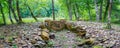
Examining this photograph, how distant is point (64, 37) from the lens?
858 inches

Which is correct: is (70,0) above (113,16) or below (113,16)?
above

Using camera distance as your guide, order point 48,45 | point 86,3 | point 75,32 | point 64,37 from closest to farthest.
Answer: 1. point 48,45
2. point 64,37
3. point 75,32
4. point 86,3

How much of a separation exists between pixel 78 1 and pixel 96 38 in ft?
78.3

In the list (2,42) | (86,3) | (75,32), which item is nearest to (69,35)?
(75,32)

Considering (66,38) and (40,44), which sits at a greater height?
(40,44)

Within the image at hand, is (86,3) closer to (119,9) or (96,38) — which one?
(119,9)

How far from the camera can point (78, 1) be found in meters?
42.8

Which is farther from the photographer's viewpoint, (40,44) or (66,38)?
(66,38)

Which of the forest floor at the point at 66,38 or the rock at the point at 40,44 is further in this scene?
the rock at the point at 40,44

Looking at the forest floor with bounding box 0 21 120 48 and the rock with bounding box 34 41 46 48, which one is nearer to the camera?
the forest floor with bounding box 0 21 120 48

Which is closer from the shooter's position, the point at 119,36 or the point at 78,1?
the point at 119,36

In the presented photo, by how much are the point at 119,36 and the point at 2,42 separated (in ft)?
28.7

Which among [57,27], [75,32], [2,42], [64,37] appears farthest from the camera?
[57,27]

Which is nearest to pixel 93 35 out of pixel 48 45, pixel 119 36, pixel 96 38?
pixel 96 38
